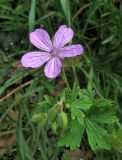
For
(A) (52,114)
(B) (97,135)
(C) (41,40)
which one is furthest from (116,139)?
(C) (41,40)

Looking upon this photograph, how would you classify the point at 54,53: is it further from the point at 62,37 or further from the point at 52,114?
the point at 52,114

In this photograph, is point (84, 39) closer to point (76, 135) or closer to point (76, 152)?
point (76, 152)

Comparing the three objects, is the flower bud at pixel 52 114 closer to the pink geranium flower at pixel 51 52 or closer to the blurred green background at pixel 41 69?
the pink geranium flower at pixel 51 52

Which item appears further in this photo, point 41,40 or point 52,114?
point 41,40

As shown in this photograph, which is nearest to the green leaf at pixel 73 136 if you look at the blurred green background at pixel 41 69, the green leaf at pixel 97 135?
the green leaf at pixel 97 135

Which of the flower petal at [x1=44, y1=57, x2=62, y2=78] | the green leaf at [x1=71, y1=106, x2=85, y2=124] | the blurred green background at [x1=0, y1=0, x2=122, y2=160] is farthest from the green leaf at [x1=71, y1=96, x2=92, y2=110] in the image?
the blurred green background at [x1=0, y1=0, x2=122, y2=160]

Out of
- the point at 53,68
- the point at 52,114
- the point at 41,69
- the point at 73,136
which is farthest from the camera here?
the point at 41,69

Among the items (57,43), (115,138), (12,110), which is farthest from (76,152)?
(57,43)
